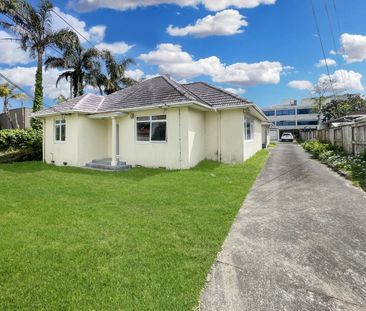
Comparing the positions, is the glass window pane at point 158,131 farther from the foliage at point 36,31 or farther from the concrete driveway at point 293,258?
the foliage at point 36,31

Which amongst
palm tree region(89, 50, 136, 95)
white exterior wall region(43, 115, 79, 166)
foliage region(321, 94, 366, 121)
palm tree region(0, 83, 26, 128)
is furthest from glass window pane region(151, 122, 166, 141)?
foliage region(321, 94, 366, 121)

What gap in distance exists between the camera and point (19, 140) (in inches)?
773

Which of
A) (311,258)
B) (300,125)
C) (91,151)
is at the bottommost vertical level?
(311,258)

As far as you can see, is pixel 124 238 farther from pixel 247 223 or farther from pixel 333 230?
pixel 333 230

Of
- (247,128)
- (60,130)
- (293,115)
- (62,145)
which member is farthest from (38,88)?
(293,115)

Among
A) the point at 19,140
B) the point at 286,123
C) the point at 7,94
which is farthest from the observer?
the point at 286,123

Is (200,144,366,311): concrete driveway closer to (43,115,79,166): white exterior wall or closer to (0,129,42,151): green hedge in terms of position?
(43,115,79,166): white exterior wall

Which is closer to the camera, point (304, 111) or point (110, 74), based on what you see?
point (110, 74)

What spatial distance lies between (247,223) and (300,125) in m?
74.3

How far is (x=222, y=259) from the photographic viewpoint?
405 centimetres

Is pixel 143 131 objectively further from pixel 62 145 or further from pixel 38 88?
pixel 38 88

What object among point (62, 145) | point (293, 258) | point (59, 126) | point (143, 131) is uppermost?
point (59, 126)

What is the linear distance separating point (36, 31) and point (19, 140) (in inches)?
352

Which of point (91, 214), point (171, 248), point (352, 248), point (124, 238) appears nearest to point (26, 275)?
point (124, 238)
